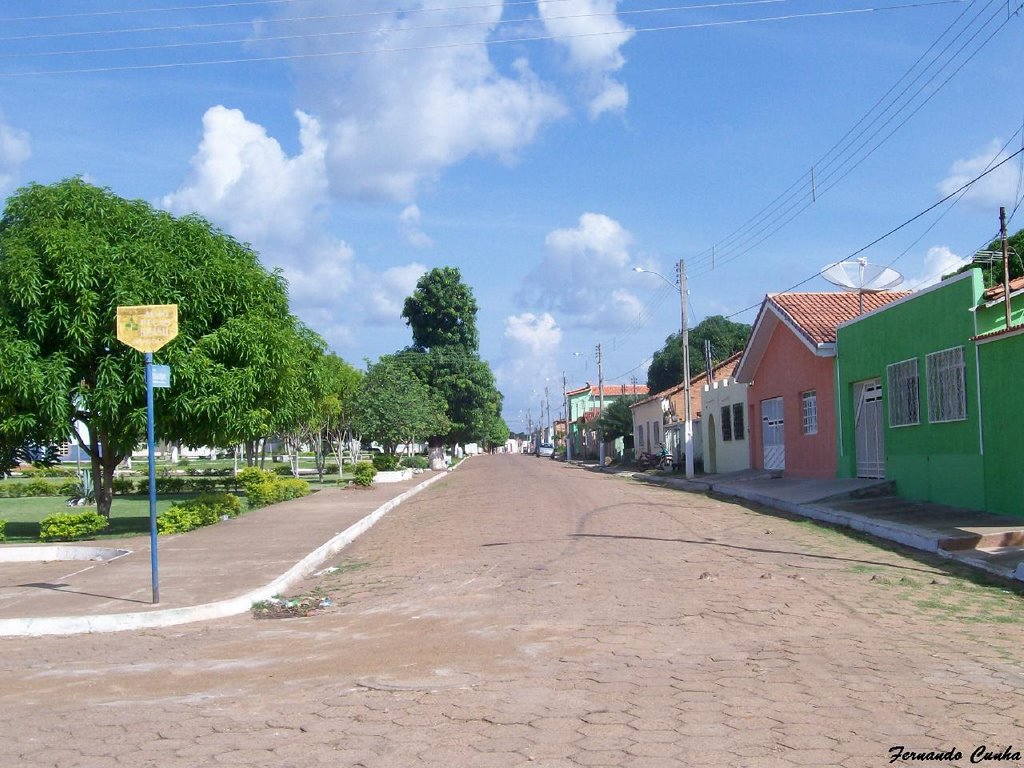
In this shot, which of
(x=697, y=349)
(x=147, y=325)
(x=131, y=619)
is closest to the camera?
(x=131, y=619)

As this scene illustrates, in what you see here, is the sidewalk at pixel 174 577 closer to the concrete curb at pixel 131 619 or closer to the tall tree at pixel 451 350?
the concrete curb at pixel 131 619

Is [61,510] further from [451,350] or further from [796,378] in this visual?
[451,350]

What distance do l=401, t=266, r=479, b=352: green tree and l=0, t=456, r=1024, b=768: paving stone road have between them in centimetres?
5080

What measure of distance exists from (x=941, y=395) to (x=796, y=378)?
31.8ft

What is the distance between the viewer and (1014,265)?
31.9 metres

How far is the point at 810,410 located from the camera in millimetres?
27703

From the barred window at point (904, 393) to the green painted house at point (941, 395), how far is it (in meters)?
0.02

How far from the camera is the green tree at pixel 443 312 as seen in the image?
6356cm

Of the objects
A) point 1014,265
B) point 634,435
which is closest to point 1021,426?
point 1014,265

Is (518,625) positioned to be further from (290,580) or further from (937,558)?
(937,558)

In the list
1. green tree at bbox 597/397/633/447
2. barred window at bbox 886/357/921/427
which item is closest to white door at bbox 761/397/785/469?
barred window at bbox 886/357/921/427

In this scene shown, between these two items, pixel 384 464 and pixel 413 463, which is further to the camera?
pixel 413 463

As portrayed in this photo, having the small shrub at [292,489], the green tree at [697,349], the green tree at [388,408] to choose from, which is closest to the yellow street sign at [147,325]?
the small shrub at [292,489]

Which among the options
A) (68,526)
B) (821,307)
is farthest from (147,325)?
(821,307)
